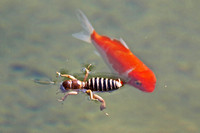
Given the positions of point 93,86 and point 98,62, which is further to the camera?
point 98,62

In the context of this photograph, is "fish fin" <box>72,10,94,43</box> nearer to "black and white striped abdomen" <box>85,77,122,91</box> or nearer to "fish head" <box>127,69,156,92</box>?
"black and white striped abdomen" <box>85,77,122,91</box>

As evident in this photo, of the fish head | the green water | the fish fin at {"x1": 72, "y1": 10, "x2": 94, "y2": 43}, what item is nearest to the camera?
the green water

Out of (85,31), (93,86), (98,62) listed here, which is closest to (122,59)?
(98,62)

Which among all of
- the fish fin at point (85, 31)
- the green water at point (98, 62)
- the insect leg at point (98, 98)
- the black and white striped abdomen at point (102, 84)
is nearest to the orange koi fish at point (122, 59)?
the fish fin at point (85, 31)

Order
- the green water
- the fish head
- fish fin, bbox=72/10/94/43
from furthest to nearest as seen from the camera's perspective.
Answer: fish fin, bbox=72/10/94/43 < the fish head < the green water

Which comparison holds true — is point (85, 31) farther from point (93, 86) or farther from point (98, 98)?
point (98, 98)

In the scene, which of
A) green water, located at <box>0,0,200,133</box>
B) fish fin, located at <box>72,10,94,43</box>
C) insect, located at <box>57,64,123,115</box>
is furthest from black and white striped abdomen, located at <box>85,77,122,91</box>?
fish fin, located at <box>72,10,94,43</box>

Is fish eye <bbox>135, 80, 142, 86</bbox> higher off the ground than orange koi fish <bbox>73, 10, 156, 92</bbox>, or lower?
lower
